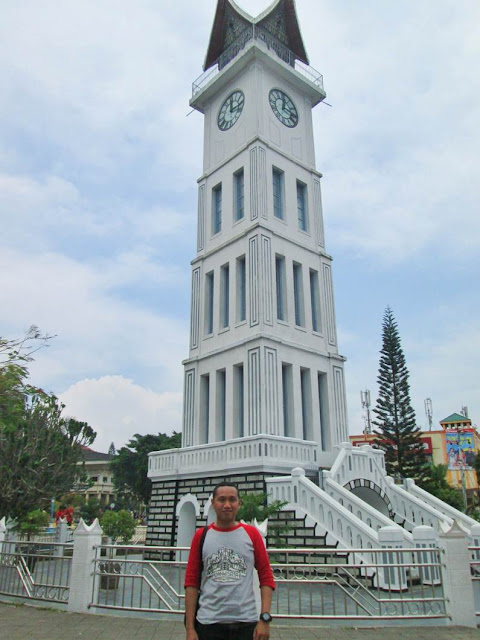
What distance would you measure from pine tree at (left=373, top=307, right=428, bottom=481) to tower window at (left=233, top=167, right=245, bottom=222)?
14.4 meters

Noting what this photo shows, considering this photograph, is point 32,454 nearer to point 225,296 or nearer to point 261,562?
point 225,296

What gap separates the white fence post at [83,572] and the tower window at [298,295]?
11969 mm

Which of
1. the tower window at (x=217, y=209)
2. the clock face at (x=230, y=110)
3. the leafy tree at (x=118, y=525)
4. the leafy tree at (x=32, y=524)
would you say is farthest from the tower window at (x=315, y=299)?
the leafy tree at (x=32, y=524)

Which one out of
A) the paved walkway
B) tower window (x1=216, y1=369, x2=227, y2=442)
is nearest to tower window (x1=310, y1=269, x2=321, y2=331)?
tower window (x1=216, y1=369, x2=227, y2=442)

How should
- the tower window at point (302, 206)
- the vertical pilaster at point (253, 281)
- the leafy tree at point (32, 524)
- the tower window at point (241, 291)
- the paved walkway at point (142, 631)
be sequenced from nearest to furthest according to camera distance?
the paved walkway at point (142, 631)
the leafy tree at point (32, 524)
the vertical pilaster at point (253, 281)
the tower window at point (241, 291)
the tower window at point (302, 206)

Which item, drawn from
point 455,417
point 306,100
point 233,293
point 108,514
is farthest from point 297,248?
point 455,417

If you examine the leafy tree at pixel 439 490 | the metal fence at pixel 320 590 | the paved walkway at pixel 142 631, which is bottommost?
the paved walkway at pixel 142 631

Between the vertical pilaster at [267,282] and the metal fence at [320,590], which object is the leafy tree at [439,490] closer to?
the vertical pilaster at [267,282]

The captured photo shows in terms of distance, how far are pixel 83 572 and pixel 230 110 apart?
1951 centimetres

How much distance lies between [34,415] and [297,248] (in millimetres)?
13587

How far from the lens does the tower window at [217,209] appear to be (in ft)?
68.2

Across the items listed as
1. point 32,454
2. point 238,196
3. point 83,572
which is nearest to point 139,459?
point 32,454

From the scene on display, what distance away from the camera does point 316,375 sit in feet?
58.5

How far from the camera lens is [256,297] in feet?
56.4
